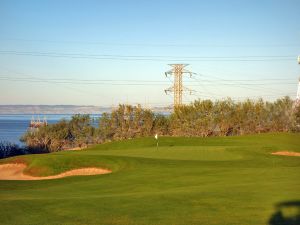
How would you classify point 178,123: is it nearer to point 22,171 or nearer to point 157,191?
point 22,171

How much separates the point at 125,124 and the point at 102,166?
1884 inches

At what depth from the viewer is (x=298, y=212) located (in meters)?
12.3

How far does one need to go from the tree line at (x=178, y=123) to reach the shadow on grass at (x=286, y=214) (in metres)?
56.7

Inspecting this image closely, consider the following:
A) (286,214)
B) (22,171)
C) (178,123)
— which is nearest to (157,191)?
(286,214)

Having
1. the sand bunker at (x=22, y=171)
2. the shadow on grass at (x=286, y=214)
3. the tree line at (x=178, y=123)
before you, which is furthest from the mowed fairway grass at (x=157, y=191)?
the tree line at (x=178, y=123)

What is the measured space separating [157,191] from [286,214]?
627 cm

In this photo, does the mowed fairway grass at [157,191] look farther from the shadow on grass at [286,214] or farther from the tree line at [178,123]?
the tree line at [178,123]

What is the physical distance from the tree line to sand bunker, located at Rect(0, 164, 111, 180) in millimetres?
35095

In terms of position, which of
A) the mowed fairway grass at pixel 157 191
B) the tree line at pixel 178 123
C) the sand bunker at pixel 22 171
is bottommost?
the sand bunker at pixel 22 171

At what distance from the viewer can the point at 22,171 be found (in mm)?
30594

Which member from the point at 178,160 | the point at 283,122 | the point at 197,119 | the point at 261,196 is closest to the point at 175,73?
the point at 197,119

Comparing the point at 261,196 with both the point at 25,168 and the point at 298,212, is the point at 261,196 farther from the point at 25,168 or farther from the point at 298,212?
the point at 25,168

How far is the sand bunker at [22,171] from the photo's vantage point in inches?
1134

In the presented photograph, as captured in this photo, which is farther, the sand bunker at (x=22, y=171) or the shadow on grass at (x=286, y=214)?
the sand bunker at (x=22, y=171)
